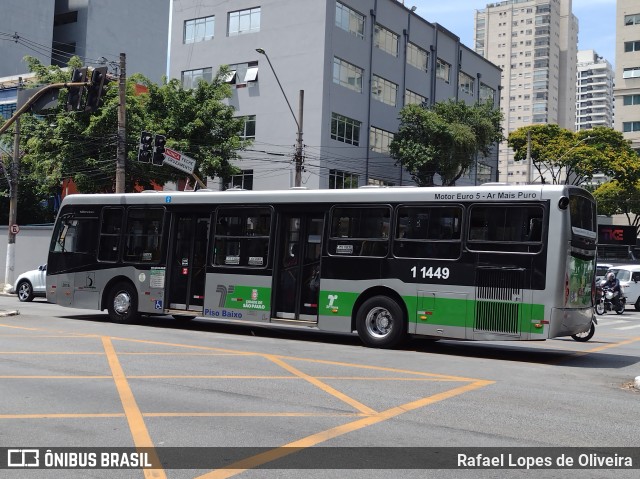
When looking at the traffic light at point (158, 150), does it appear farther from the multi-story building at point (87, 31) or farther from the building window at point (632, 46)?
the building window at point (632, 46)

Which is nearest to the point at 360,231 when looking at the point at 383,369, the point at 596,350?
the point at 383,369

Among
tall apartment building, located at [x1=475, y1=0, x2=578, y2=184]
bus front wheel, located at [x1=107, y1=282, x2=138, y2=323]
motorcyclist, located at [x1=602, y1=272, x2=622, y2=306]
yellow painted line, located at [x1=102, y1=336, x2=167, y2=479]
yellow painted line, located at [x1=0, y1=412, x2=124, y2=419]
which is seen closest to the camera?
yellow painted line, located at [x1=102, y1=336, x2=167, y2=479]

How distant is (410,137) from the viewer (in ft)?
142

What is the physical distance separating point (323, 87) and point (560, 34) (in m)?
138

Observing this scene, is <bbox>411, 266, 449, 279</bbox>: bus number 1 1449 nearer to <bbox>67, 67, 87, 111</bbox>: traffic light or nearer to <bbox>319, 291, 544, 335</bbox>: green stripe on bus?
<bbox>319, 291, 544, 335</bbox>: green stripe on bus

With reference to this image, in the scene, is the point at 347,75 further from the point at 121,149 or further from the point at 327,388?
the point at 327,388

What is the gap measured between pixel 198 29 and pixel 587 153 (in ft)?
97.5

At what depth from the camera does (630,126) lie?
78438mm

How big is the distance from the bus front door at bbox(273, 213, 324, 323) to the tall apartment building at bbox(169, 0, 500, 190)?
22.8 meters

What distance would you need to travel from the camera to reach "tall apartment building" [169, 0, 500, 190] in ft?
133

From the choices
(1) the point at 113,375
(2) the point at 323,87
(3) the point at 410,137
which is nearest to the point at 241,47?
(2) the point at 323,87

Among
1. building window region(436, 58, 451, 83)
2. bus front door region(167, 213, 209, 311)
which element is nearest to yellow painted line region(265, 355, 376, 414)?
bus front door region(167, 213, 209, 311)

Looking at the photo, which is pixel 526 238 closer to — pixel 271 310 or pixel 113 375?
pixel 271 310

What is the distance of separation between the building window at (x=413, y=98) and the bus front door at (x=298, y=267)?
A: 34407 millimetres
